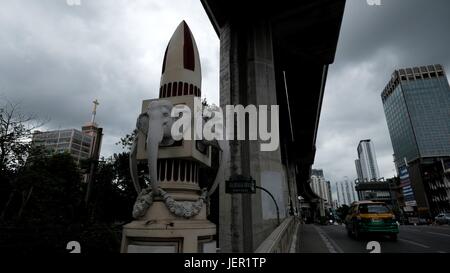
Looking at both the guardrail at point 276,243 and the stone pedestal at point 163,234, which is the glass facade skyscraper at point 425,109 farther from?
the stone pedestal at point 163,234

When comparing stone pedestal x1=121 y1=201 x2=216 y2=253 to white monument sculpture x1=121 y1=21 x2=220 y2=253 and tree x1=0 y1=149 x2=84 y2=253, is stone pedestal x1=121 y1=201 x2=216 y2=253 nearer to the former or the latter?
white monument sculpture x1=121 y1=21 x2=220 y2=253

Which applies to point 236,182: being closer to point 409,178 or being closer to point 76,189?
point 76,189

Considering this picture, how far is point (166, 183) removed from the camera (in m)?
3.42

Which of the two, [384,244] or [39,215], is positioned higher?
[39,215]

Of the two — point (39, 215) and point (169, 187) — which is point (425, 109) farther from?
point (169, 187)

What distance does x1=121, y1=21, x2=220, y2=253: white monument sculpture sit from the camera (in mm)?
3059

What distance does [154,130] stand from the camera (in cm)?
325

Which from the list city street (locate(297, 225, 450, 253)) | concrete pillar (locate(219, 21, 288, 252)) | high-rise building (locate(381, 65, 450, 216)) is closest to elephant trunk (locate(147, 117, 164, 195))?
concrete pillar (locate(219, 21, 288, 252))

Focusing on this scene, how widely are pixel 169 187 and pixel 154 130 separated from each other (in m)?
0.82

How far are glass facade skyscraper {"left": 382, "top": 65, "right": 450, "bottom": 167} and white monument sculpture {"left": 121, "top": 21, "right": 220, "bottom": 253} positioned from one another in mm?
103236

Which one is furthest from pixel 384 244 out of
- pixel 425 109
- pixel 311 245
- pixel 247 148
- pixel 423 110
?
pixel 425 109

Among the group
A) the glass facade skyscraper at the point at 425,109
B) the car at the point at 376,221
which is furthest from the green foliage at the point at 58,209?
the glass facade skyscraper at the point at 425,109
